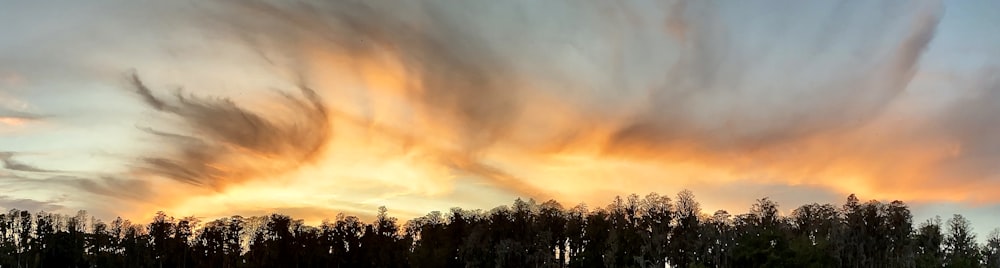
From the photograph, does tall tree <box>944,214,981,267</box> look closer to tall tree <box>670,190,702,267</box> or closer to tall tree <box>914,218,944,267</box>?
tall tree <box>914,218,944,267</box>

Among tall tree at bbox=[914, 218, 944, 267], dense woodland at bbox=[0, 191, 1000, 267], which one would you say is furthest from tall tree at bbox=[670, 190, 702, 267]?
tall tree at bbox=[914, 218, 944, 267]

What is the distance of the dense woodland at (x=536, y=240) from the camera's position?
77062mm

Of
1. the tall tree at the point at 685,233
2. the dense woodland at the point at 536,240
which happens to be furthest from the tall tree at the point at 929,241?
the tall tree at the point at 685,233

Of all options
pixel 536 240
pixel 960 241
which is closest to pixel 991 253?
pixel 960 241

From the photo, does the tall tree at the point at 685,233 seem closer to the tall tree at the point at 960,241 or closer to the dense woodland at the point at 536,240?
the dense woodland at the point at 536,240

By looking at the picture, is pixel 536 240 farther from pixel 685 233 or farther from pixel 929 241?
pixel 929 241

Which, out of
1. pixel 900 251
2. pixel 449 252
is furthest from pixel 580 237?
pixel 900 251

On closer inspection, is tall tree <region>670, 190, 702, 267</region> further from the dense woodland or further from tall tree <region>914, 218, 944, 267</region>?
tall tree <region>914, 218, 944, 267</region>

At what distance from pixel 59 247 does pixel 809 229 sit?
311ft

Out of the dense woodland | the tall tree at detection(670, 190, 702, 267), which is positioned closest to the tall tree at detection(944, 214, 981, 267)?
the dense woodland

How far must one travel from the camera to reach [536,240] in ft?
280

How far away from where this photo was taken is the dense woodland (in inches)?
3034

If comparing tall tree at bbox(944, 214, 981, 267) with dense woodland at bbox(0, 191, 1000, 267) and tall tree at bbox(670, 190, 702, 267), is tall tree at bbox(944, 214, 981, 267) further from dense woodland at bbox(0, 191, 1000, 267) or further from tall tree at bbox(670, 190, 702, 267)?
tall tree at bbox(670, 190, 702, 267)

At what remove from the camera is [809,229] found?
8331 centimetres
